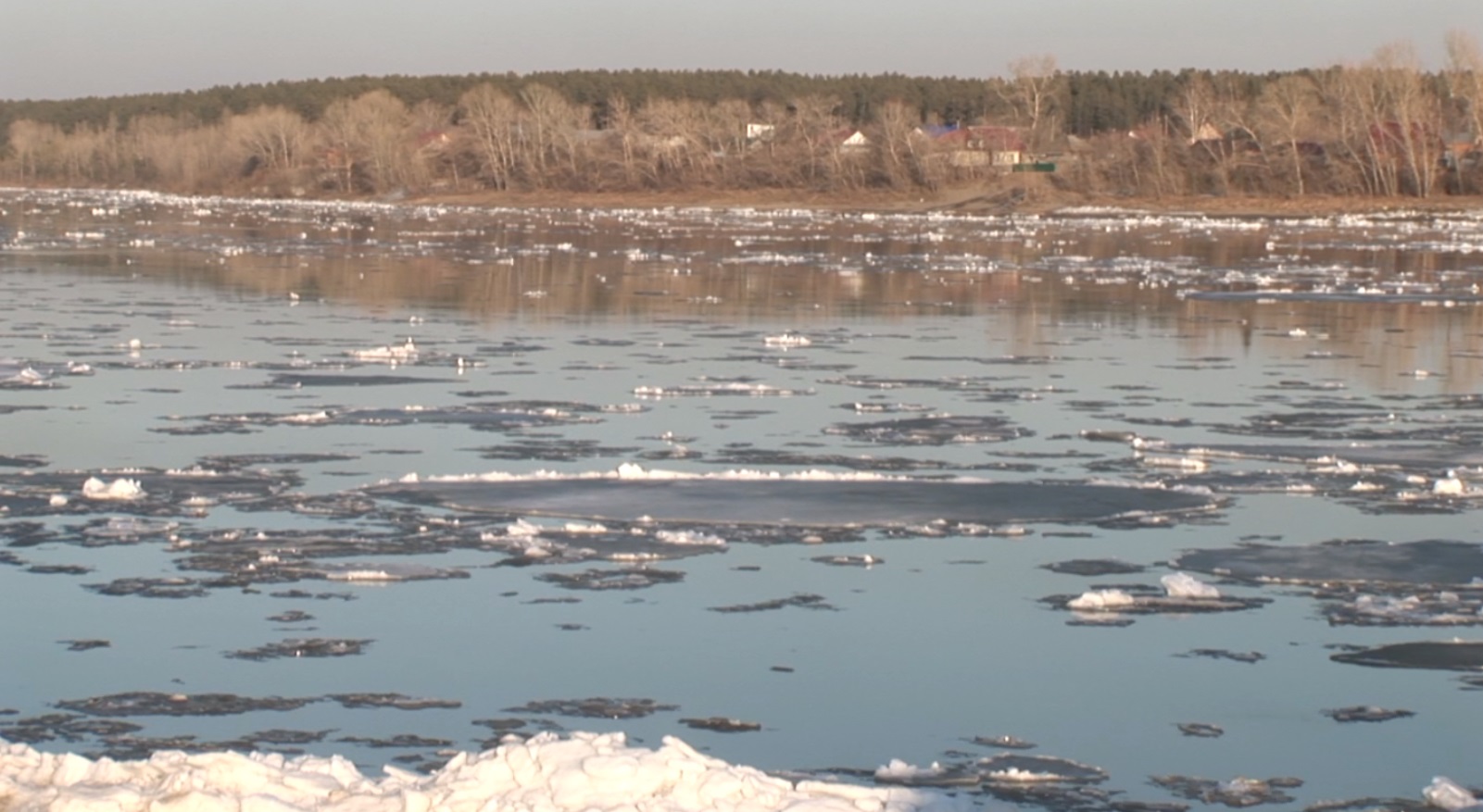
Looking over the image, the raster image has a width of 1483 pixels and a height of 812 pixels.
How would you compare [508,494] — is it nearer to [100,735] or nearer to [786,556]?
[786,556]

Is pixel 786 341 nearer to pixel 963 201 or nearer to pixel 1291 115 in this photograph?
pixel 963 201

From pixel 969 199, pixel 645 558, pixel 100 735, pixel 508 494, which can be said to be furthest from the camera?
pixel 969 199

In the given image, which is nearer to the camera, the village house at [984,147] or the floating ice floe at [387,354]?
the floating ice floe at [387,354]

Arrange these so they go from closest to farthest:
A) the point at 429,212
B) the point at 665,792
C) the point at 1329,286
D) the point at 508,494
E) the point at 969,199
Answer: the point at 665,792, the point at 508,494, the point at 1329,286, the point at 429,212, the point at 969,199

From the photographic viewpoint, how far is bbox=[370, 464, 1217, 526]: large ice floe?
8828 mm

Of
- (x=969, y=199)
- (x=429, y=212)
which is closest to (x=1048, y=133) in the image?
(x=969, y=199)

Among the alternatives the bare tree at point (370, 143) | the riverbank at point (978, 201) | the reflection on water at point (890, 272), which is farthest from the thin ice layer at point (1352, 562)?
the bare tree at point (370, 143)

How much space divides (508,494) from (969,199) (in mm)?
67271

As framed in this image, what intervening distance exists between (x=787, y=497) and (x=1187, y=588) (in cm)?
236

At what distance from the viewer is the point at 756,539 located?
8.31m

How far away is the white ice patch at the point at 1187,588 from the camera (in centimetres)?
727

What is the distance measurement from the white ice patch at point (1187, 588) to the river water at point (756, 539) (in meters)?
0.07

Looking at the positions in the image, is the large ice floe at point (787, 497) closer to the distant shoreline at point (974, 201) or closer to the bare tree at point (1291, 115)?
the distant shoreline at point (974, 201)

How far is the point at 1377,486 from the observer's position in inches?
382
